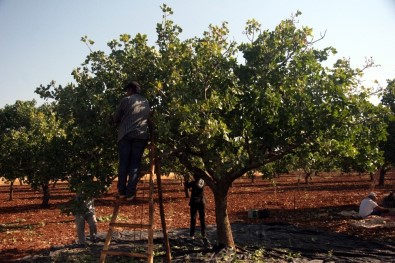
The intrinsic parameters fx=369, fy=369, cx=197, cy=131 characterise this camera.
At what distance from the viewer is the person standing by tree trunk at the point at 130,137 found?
25.0ft

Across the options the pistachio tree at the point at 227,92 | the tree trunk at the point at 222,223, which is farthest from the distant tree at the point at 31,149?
the tree trunk at the point at 222,223

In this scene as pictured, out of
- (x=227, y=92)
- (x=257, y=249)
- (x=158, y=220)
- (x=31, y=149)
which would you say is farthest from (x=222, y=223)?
(x=31, y=149)

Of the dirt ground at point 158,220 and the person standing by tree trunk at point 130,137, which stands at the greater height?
the person standing by tree trunk at point 130,137

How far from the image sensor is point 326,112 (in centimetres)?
890

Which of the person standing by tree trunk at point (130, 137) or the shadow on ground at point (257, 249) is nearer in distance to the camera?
the person standing by tree trunk at point (130, 137)

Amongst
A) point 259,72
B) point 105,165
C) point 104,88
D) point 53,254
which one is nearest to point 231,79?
point 259,72

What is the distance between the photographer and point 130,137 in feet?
25.2

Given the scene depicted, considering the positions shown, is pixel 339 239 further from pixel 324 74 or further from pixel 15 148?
pixel 15 148

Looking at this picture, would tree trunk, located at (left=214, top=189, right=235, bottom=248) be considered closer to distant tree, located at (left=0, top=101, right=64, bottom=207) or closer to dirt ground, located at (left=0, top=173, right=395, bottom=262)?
dirt ground, located at (left=0, top=173, right=395, bottom=262)

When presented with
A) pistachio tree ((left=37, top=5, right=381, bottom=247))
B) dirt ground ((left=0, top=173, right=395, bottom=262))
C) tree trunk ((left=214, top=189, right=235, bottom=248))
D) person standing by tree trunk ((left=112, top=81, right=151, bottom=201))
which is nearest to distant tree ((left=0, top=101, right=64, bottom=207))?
pistachio tree ((left=37, top=5, right=381, bottom=247))

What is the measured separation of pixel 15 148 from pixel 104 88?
19.5 meters

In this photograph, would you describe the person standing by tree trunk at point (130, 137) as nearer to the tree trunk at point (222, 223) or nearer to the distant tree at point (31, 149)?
the distant tree at point (31, 149)

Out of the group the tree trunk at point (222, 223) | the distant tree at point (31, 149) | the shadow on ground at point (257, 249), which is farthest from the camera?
the tree trunk at point (222, 223)

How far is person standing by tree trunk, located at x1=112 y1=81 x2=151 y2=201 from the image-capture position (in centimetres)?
762
